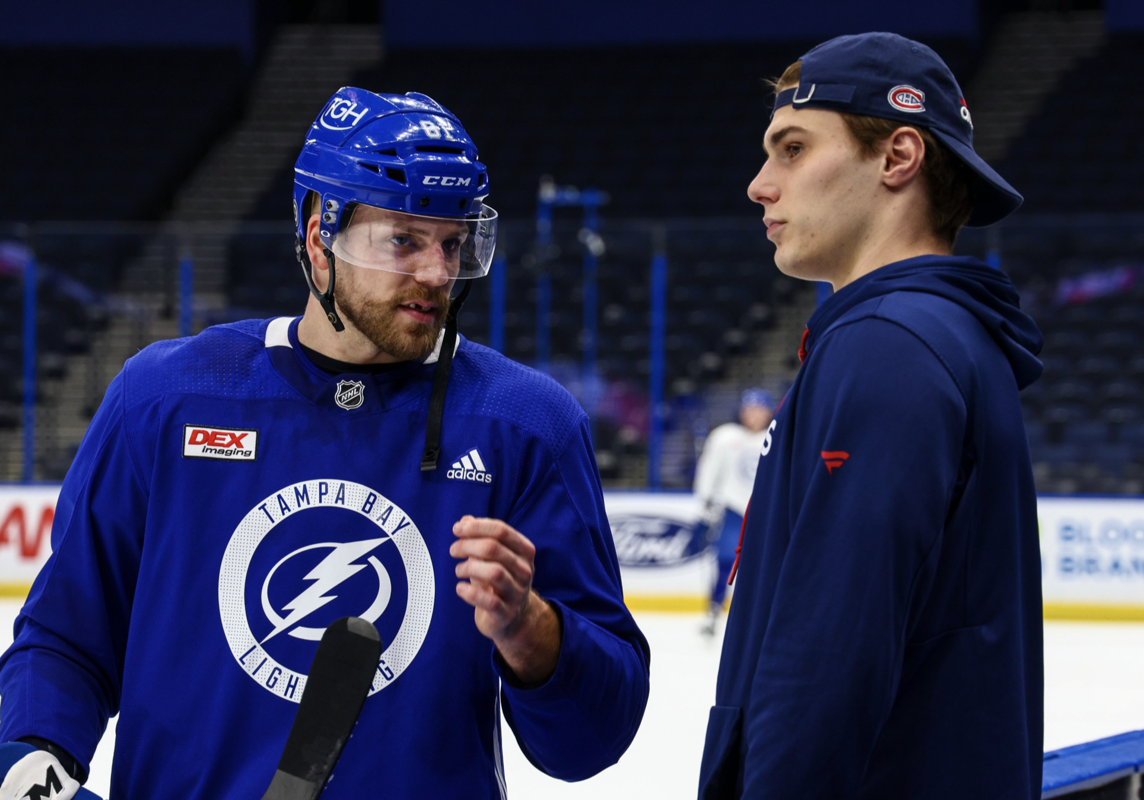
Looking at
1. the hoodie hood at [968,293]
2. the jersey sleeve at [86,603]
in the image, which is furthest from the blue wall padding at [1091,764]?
the jersey sleeve at [86,603]

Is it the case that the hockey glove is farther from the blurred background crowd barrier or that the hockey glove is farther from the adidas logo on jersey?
the blurred background crowd barrier

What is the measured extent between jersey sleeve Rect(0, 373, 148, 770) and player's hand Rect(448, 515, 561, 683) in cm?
49

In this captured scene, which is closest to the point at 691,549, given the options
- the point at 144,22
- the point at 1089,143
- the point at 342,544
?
the point at 1089,143

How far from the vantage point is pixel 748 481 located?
703cm

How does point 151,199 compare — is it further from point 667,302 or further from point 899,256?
point 899,256

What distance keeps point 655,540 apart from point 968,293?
6942mm

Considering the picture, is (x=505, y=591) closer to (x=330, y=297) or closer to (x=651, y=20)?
(x=330, y=297)

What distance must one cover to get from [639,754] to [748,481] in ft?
9.53

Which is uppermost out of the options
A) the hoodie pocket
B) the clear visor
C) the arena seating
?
the arena seating

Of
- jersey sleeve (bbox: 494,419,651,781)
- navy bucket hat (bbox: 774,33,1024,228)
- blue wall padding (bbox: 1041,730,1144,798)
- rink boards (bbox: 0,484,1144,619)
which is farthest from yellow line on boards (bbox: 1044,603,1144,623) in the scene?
navy bucket hat (bbox: 774,33,1024,228)

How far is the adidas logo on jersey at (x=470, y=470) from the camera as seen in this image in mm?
1436

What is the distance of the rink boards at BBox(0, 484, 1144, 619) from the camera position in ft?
25.4

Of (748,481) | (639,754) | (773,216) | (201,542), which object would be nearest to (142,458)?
(201,542)

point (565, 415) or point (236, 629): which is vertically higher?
point (565, 415)
